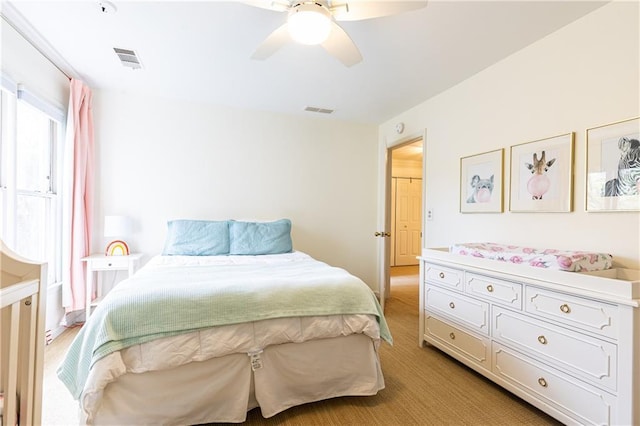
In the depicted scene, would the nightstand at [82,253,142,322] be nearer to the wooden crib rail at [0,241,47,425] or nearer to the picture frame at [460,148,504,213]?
the wooden crib rail at [0,241,47,425]

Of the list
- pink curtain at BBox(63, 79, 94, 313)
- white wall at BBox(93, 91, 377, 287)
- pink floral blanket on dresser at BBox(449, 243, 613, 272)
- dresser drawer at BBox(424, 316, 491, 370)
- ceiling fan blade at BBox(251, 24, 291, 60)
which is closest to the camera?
pink floral blanket on dresser at BBox(449, 243, 613, 272)

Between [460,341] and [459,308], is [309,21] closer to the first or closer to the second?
[459,308]

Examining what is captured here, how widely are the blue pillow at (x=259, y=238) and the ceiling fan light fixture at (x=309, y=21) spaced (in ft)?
6.68

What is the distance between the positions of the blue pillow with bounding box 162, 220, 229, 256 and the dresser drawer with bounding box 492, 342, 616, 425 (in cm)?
250

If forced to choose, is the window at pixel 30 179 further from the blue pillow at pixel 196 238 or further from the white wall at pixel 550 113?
the white wall at pixel 550 113

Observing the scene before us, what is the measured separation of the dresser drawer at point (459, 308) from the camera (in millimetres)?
2057

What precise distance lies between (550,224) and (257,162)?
2.99 meters

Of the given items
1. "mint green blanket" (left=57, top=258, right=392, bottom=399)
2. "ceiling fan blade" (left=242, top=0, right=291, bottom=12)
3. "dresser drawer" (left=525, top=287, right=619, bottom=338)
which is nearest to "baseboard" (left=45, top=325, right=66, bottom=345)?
"mint green blanket" (left=57, top=258, right=392, bottom=399)

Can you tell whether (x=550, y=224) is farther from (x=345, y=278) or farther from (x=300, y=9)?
(x=300, y=9)

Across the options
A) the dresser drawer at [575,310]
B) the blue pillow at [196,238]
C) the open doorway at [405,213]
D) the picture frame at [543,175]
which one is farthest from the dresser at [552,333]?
the open doorway at [405,213]

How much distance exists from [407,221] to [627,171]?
5294 millimetres

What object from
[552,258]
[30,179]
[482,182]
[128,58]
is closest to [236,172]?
[128,58]

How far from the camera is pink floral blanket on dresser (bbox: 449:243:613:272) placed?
1644 millimetres

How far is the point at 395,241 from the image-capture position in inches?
267
